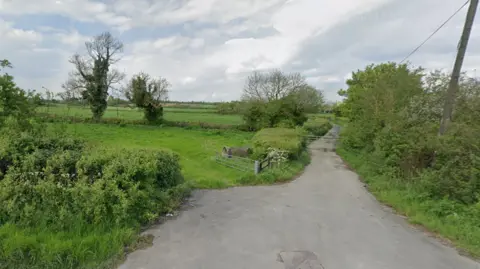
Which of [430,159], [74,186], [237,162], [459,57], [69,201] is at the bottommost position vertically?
[237,162]

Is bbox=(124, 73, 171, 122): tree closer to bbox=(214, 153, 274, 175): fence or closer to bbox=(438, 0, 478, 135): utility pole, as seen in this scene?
bbox=(214, 153, 274, 175): fence

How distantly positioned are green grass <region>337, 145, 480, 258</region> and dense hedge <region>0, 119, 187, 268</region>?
6.49m

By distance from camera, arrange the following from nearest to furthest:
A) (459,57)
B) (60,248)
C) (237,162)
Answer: (60,248), (459,57), (237,162)

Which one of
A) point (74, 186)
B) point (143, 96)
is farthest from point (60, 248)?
point (143, 96)

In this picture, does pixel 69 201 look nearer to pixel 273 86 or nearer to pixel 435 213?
pixel 435 213

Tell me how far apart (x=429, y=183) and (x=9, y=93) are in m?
12.2

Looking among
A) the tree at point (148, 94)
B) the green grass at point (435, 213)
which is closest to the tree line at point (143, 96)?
the tree at point (148, 94)

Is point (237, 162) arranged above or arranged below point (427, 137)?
below

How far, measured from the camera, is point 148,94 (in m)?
Answer: 32.7

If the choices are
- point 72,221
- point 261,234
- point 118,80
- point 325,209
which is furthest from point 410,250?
point 118,80

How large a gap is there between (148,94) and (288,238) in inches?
1214

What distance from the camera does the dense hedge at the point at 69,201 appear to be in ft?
14.6

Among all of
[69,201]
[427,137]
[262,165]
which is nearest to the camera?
[69,201]

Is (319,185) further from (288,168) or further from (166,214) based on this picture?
(166,214)
